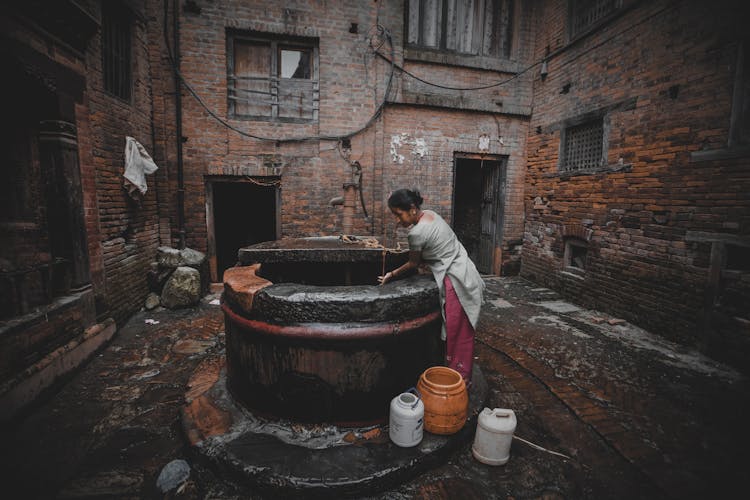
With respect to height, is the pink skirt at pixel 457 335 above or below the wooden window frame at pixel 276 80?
below

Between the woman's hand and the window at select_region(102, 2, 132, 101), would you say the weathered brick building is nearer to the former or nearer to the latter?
the window at select_region(102, 2, 132, 101)

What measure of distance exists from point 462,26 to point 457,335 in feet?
24.7

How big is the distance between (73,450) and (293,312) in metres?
2.07

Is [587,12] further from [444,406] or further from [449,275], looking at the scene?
[444,406]

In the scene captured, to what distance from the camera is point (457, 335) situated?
2.91 metres

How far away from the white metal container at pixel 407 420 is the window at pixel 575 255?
214 inches

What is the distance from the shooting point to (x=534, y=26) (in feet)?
24.9

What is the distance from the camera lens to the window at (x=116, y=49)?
4.92 m

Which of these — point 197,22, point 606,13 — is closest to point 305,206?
point 197,22

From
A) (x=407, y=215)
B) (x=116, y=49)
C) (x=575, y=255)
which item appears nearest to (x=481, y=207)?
(x=575, y=255)

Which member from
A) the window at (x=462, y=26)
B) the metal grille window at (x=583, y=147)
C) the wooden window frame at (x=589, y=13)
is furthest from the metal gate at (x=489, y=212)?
the wooden window frame at (x=589, y=13)

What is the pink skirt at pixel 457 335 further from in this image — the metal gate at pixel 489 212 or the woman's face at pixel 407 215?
the metal gate at pixel 489 212

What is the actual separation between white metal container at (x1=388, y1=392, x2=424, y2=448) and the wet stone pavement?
0.27 meters

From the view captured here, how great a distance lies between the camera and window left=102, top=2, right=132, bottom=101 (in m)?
4.92
